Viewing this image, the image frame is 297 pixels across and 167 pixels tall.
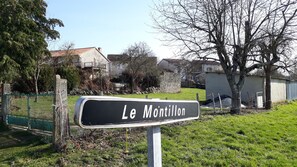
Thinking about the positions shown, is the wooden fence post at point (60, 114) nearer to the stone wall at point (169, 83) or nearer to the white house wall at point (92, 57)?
the stone wall at point (169, 83)

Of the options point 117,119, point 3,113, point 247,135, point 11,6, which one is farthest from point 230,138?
point 11,6

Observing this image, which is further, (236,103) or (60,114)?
(236,103)

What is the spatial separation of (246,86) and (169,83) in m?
20.8

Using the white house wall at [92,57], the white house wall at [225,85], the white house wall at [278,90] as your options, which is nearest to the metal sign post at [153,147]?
the white house wall at [225,85]

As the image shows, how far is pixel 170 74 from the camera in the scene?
168 ft

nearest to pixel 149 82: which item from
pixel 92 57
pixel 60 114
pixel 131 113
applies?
pixel 92 57

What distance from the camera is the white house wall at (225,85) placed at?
97.9ft

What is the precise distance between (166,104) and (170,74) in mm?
49129

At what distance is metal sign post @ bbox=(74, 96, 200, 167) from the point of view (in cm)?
141

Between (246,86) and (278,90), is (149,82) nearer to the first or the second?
(246,86)

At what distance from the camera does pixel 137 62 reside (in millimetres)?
48500

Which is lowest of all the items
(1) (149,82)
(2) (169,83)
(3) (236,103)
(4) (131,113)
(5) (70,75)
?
(3) (236,103)

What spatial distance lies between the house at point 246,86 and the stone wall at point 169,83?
16.0 metres

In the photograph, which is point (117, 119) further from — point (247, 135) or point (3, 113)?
point (3, 113)
